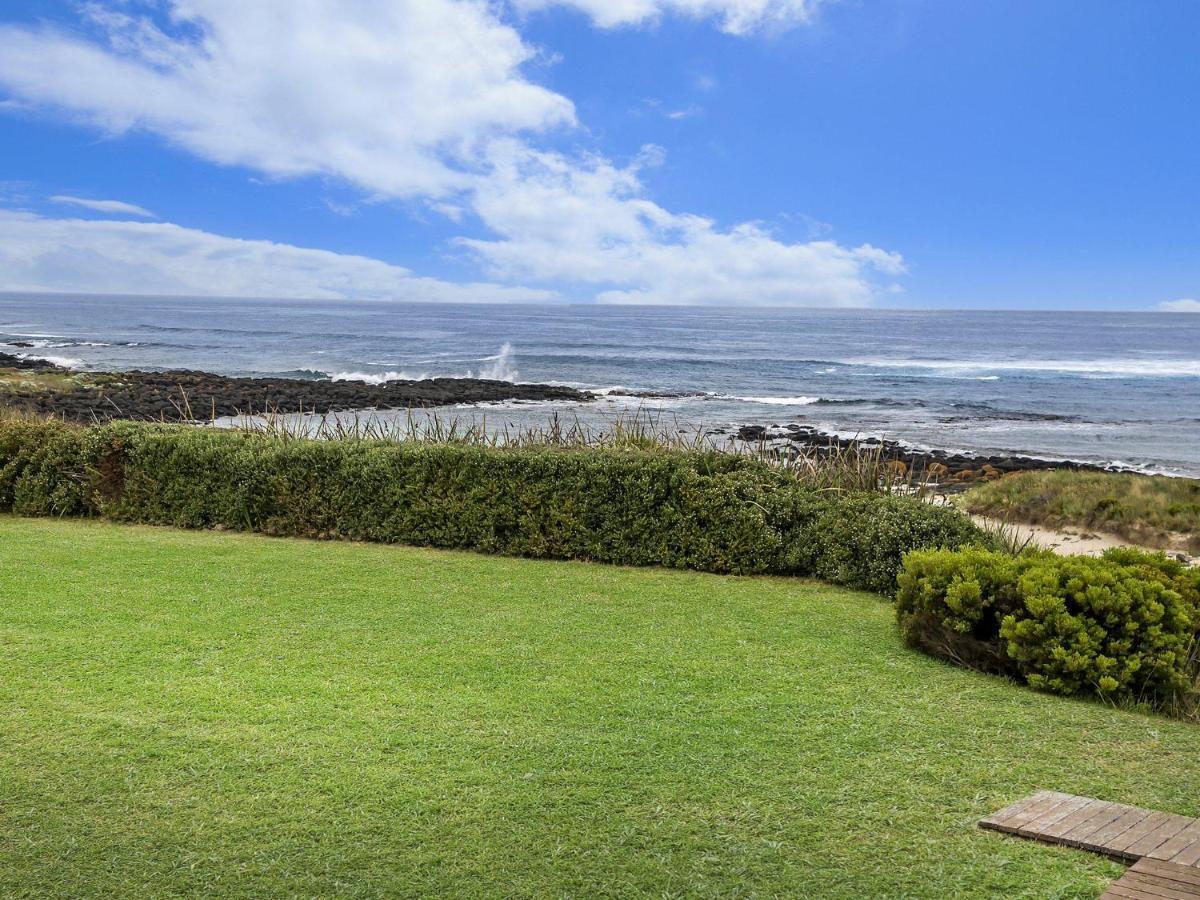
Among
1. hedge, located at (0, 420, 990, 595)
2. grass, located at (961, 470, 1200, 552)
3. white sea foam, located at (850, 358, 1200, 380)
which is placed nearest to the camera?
hedge, located at (0, 420, 990, 595)

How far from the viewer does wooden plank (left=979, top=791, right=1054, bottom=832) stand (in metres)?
4.52

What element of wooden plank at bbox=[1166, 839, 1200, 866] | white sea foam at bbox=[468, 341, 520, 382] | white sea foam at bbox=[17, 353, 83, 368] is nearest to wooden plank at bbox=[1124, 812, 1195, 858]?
wooden plank at bbox=[1166, 839, 1200, 866]

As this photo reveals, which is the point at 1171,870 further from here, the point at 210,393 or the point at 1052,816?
the point at 210,393

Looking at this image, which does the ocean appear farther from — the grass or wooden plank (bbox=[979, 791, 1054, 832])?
wooden plank (bbox=[979, 791, 1054, 832])

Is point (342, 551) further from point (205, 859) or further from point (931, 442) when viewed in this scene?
point (931, 442)

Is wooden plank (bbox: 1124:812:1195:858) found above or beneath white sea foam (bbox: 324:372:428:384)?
beneath

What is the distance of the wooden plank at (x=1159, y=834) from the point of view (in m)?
4.25

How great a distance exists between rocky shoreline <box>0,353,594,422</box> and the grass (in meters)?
21.0

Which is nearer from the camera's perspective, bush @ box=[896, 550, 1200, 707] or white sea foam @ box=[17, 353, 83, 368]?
bush @ box=[896, 550, 1200, 707]

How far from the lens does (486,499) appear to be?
10.9m

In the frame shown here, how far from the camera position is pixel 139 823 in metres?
4.46

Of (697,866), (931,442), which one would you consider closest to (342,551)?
(697,866)

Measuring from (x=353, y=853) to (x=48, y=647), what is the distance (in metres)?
4.08

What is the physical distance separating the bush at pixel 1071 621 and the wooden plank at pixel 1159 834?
194cm
